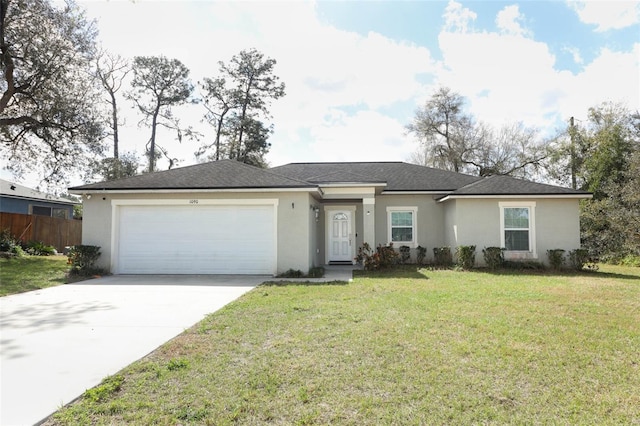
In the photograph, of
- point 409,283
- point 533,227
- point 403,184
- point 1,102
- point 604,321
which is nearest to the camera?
point 604,321

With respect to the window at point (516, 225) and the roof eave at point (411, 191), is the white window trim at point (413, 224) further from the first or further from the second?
the window at point (516, 225)

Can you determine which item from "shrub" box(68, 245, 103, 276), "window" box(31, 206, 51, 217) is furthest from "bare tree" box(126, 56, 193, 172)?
"shrub" box(68, 245, 103, 276)

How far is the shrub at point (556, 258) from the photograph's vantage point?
43.3 ft

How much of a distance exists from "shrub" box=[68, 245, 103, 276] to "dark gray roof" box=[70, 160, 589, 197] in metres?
1.99

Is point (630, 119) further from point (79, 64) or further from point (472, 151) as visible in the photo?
point (79, 64)

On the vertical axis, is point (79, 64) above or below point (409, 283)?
above

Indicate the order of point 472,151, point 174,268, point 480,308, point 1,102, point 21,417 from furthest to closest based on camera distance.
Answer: point 472,151, point 1,102, point 174,268, point 480,308, point 21,417

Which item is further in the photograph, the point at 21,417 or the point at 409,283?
the point at 409,283

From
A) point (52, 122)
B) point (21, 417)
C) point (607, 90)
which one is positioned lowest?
point (21, 417)

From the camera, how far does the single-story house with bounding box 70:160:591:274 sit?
11945 millimetres

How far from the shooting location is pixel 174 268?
40.1 ft

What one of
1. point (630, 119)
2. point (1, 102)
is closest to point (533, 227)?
point (630, 119)

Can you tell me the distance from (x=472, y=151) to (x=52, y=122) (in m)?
28.3

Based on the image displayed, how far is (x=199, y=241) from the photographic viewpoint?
12172 mm
